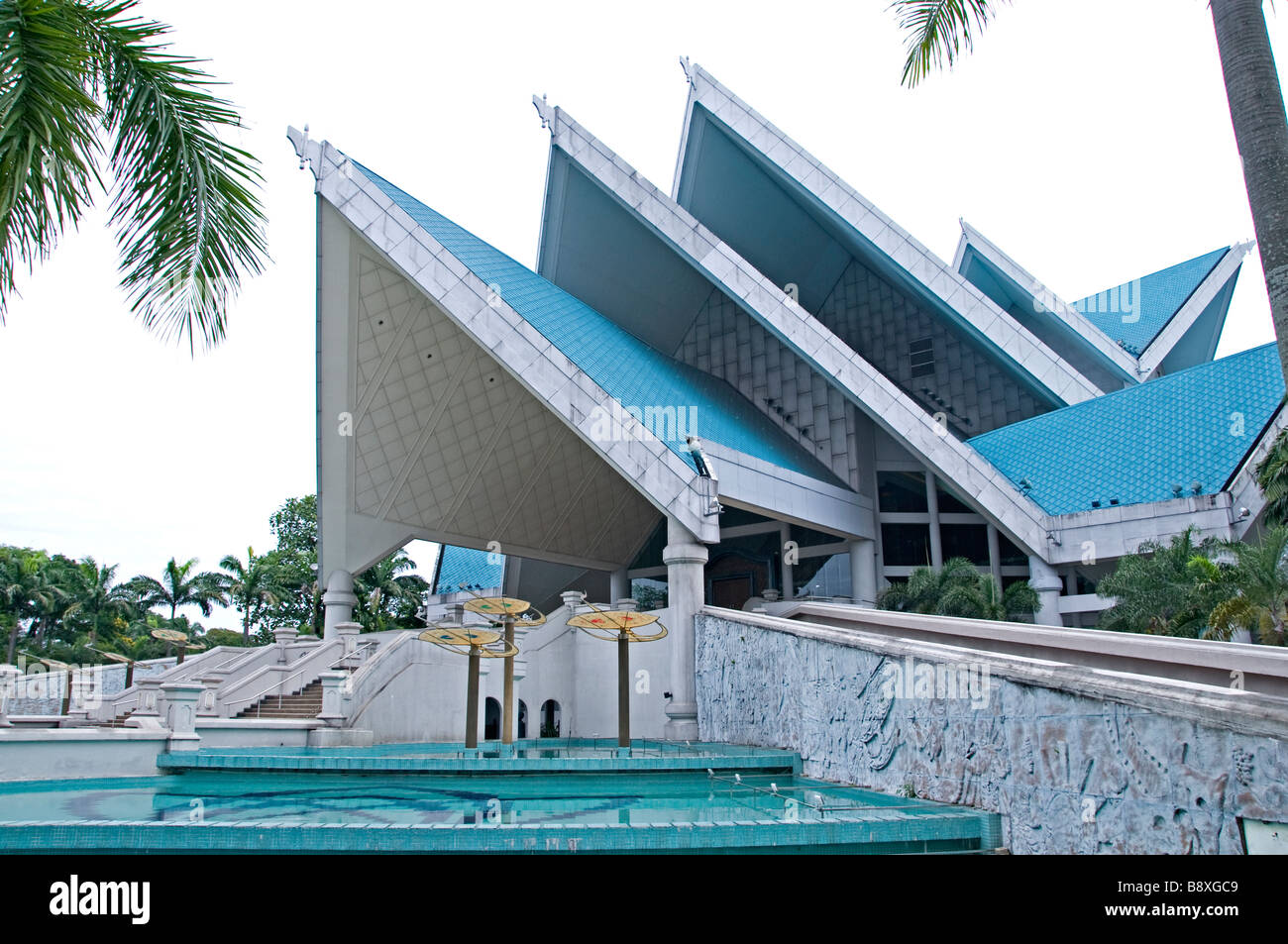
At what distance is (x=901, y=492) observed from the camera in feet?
90.0

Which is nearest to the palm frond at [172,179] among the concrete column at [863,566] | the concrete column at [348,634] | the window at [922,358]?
the concrete column at [348,634]

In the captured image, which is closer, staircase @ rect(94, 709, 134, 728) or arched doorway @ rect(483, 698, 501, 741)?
staircase @ rect(94, 709, 134, 728)

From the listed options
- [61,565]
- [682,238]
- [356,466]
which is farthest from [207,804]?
[61,565]

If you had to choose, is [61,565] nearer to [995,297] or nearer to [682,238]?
[682,238]

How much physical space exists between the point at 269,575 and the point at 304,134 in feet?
64.1

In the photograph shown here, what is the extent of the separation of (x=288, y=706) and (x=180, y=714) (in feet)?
15.9

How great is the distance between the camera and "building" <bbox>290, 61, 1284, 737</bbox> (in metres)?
18.7

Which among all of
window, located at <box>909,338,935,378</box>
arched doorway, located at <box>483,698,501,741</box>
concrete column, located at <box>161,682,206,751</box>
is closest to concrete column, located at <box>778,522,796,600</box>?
window, located at <box>909,338,935,378</box>

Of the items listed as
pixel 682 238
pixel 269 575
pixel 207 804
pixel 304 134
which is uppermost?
pixel 304 134

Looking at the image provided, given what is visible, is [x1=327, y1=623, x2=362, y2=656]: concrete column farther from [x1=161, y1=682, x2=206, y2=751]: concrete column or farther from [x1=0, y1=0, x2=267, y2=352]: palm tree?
[x1=0, y1=0, x2=267, y2=352]: palm tree

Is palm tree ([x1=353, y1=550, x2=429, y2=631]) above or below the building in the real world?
below

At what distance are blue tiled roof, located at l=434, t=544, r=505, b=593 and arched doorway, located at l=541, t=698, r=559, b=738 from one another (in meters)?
11.6

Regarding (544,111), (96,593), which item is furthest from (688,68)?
(96,593)
